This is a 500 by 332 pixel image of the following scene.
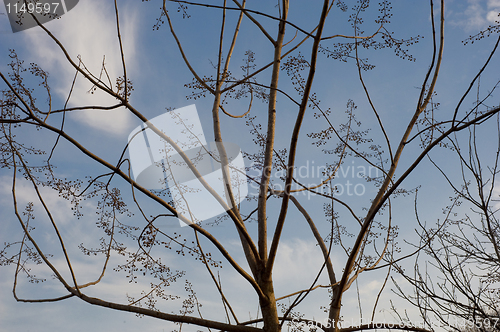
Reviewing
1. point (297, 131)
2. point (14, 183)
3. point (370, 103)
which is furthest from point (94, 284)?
point (370, 103)

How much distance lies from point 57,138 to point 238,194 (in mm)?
1766

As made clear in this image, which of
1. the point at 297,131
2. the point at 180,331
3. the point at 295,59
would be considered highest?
the point at 295,59

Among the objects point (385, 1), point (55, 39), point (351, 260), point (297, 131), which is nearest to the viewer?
point (297, 131)

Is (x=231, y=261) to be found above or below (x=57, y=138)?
below

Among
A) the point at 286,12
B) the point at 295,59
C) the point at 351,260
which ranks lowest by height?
the point at 351,260

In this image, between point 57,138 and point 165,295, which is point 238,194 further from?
point 57,138

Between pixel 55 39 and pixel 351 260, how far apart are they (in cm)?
288

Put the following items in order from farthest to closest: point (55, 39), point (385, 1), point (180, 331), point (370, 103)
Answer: point (180, 331) → point (385, 1) → point (370, 103) → point (55, 39)

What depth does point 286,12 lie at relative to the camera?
3.62 meters

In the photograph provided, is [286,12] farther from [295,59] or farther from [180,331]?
[180,331]

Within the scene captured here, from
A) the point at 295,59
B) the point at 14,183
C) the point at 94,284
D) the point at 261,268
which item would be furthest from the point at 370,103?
the point at 14,183

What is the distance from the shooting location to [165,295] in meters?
3.59

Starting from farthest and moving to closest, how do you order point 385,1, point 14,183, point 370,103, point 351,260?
point 385,1, point 370,103, point 14,183, point 351,260

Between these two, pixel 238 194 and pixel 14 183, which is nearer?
pixel 14 183
